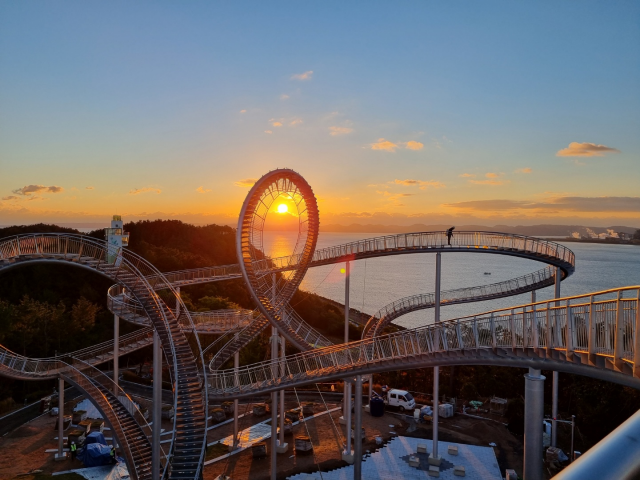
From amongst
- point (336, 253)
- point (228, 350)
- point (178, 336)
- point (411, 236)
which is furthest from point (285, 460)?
point (411, 236)

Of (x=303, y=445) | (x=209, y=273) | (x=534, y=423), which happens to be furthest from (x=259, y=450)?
(x=534, y=423)

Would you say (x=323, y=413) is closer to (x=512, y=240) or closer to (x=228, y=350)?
(x=228, y=350)

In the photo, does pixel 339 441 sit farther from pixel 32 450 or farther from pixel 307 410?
pixel 32 450

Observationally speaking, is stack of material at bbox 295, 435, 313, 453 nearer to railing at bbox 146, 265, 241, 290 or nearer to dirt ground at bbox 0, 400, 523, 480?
dirt ground at bbox 0, 400, 523, 480

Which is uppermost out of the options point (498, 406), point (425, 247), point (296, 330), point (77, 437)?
point (425, 247)

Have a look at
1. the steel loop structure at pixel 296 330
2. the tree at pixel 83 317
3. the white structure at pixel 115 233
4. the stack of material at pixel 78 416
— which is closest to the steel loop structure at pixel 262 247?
the steel loop structure at pixel 296 330

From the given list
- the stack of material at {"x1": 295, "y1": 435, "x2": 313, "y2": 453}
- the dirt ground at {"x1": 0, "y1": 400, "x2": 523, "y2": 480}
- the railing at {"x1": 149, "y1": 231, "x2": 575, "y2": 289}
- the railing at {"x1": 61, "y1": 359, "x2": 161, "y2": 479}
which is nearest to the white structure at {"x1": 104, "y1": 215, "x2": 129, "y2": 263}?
the railing at {"x1": 149, "y1": 231, "x2": 575, "y2": 289}

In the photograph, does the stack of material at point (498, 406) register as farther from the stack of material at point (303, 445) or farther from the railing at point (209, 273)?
the railing at point (209, 273)
